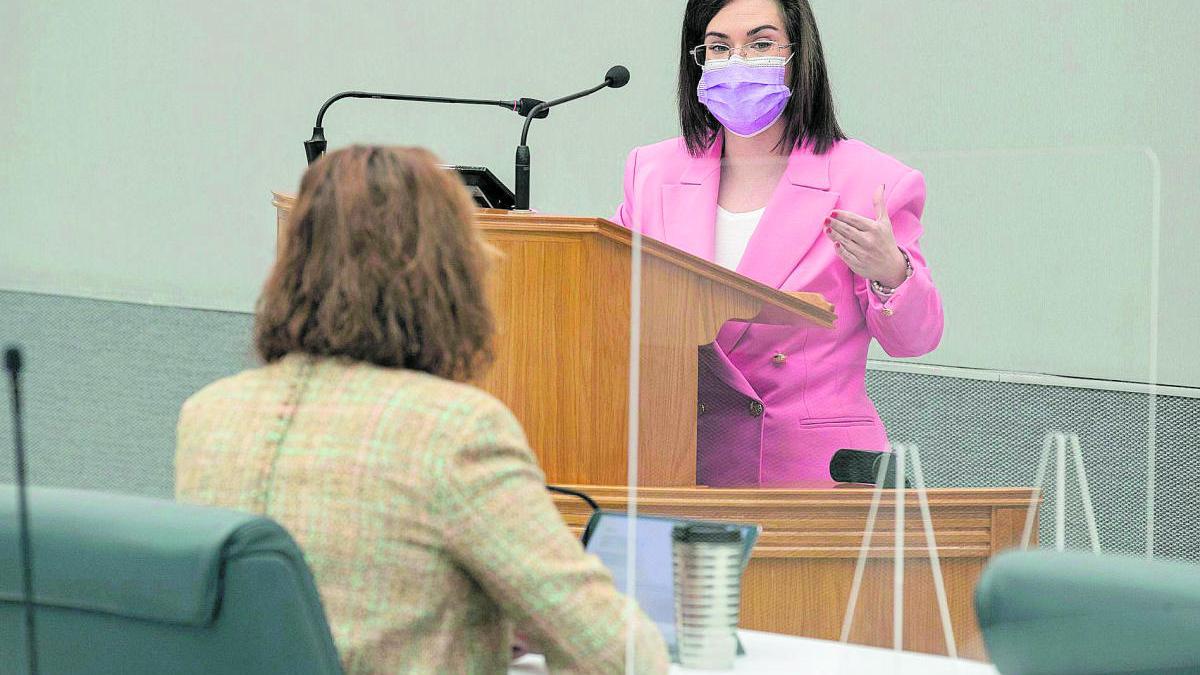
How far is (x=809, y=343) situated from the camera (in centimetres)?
165

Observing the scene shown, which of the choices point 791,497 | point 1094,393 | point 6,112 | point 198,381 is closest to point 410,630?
point 791,497

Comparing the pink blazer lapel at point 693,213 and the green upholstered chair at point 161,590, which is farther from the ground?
the pink blazer lapel at point 693,213

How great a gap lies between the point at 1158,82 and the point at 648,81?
145cm

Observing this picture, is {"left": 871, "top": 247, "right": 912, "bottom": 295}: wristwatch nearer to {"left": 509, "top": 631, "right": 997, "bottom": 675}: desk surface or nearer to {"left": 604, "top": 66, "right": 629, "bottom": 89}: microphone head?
{"left": 509, "top": 631, "right": 997, "bottom": 675}: desk surface

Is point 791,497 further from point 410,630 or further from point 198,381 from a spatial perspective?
point 198,381

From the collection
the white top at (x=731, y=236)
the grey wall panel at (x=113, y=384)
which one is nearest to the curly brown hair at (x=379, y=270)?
the white top at (x=731, y=236)

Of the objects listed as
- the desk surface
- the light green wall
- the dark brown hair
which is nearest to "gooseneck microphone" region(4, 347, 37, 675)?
the desk surface

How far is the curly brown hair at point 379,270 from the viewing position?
1.37m

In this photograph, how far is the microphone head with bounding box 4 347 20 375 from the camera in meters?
1.23

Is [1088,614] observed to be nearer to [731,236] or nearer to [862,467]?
[862,467]

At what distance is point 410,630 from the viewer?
1290mm

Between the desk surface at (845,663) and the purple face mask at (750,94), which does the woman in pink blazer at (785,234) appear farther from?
the desk surface at (845,663)

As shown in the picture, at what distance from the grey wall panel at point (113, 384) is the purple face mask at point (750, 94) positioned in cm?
272

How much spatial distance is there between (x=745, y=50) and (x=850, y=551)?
1.18 m
